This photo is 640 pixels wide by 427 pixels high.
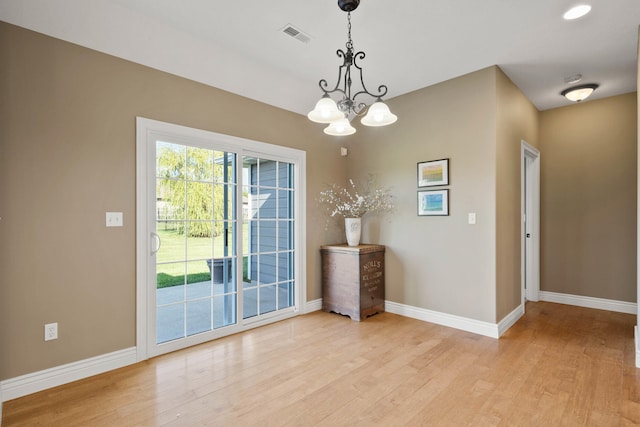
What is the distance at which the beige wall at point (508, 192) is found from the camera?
338cm

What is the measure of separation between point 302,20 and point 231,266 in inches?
94.0

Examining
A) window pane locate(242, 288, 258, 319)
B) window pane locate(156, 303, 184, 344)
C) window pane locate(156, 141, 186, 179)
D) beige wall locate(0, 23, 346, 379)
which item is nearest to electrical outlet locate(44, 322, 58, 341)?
beige wall locate(0, 23, 346, 379)

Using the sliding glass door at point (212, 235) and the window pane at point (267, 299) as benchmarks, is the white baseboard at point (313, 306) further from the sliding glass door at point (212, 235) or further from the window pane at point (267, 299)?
the window pane at point (267, 299)

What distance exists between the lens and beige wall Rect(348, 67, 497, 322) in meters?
3.37

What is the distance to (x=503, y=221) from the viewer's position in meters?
3.48

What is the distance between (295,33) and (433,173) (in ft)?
6.86

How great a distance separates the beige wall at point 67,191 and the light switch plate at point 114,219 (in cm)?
4

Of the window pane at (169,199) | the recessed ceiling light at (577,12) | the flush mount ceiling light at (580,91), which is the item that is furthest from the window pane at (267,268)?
the flush mount ceiling light at (580,91)

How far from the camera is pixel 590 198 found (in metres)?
4.30

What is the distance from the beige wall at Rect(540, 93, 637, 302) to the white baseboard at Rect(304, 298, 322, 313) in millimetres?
3238

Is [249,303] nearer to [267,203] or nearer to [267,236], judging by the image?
[267,236]

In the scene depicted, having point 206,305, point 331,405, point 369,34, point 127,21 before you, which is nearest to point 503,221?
point 369,34

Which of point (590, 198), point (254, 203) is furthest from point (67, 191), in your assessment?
point (590, 198)

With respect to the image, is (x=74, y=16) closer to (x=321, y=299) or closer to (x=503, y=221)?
(x=321, y=299)
